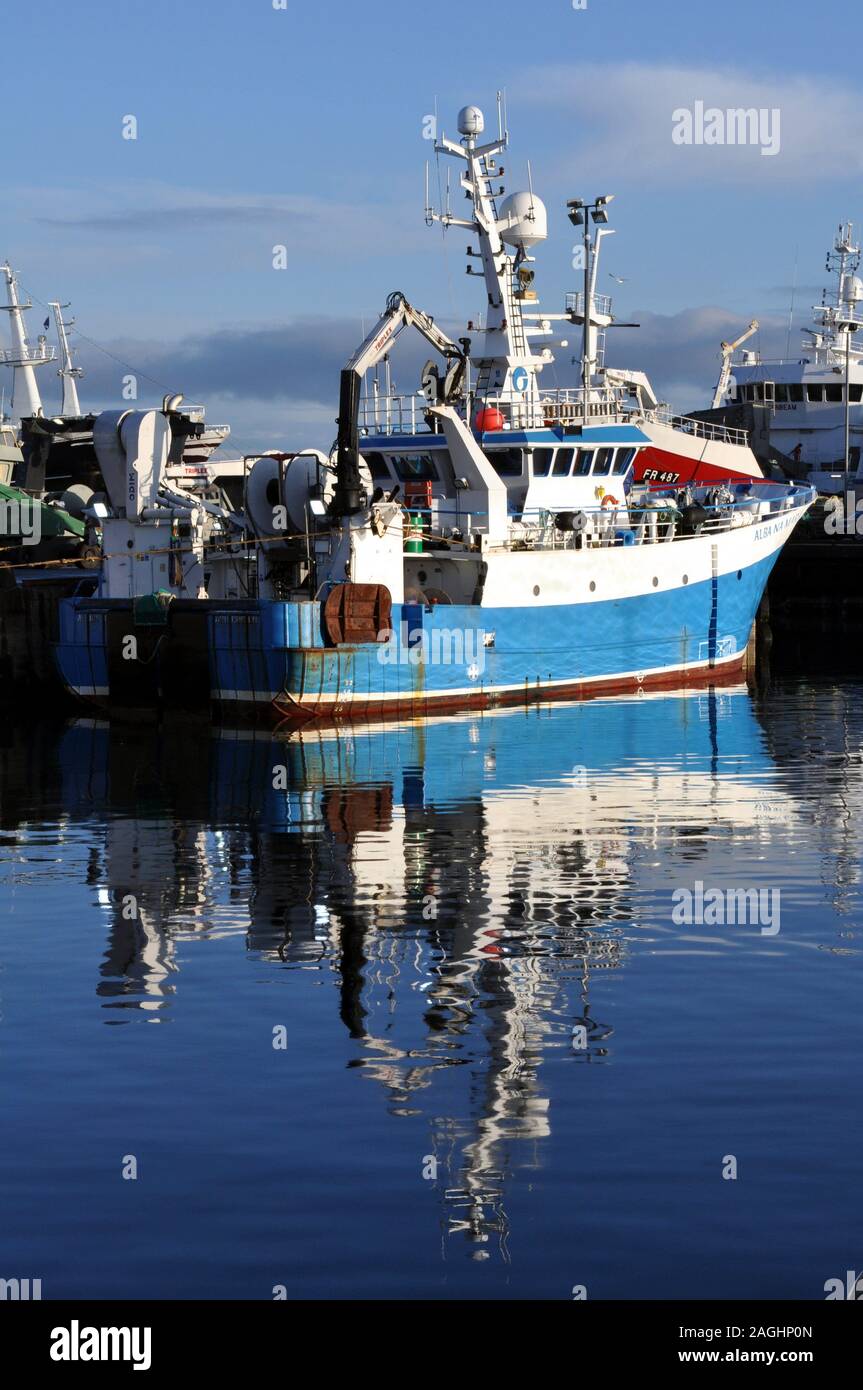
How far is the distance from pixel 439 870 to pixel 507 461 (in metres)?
29.2

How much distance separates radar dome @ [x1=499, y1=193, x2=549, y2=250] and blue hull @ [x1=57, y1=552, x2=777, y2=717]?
12.1 m

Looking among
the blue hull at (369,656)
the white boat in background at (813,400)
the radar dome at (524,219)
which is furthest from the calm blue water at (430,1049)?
the white boat in background at (813,400)

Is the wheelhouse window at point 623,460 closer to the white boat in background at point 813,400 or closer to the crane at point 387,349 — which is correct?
the crane at point 387,349

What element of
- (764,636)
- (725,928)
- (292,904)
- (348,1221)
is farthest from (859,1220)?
(764,636)

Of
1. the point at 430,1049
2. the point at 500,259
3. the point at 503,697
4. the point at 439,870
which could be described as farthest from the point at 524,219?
the point at 430,1049

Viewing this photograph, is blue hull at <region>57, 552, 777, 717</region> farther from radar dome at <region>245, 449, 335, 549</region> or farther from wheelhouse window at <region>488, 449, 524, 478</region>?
wheelhouse window at <region>488, 449, 524, 478</region>

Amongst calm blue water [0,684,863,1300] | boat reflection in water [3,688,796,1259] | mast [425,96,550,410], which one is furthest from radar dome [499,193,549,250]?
calm blue water [0,684,863,1300]

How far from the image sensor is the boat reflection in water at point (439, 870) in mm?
15336

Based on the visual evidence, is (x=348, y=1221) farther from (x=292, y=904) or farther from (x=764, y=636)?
(x=764, y=636)

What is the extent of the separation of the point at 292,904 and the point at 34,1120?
9057mm

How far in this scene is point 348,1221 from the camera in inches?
470

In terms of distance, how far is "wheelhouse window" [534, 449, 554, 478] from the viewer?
52.6 m

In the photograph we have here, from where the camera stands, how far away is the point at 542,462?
52.8m
